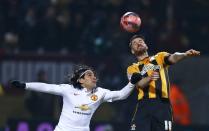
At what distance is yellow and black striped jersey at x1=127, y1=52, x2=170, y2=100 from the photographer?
1225cm

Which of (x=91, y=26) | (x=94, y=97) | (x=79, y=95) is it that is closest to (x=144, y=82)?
(x=94, y=97)

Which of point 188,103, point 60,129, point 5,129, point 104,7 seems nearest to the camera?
point 60,129

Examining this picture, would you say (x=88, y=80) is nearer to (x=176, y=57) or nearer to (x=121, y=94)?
(x=121, y=94)

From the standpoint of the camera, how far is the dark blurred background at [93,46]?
19672mm

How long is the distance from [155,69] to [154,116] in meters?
0.65

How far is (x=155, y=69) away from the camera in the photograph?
1232 centimetres

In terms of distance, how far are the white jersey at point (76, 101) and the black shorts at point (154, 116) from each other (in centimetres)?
40

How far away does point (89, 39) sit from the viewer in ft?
66.9

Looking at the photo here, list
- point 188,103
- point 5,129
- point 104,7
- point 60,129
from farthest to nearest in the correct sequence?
point 104,7 → point 188,103 → point 5,129 → point 60,129

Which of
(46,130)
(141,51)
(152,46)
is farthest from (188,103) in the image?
(141,51)

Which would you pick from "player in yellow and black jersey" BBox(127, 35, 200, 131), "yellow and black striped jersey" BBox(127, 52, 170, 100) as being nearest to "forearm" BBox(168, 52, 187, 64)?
"player in yellow and black jersey" BBox(127, 35, 200, 131)

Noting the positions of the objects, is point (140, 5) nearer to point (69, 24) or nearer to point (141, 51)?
point (69, 24)

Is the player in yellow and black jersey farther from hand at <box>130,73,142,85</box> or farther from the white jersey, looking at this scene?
the white jersey

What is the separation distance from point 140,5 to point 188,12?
1.47m
